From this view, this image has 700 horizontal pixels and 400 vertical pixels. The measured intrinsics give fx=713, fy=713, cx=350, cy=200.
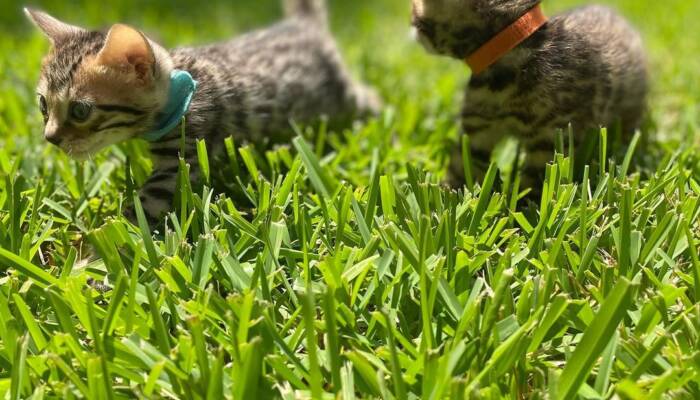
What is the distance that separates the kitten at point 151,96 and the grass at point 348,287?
141mm

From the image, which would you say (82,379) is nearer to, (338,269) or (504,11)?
(338,269)

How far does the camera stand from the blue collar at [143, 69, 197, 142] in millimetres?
2051

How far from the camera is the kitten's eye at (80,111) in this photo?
1.93 metres

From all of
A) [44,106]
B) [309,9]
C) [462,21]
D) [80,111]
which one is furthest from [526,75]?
[309,9]

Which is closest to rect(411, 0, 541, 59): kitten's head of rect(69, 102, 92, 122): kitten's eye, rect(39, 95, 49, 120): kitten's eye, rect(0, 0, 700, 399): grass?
rect(0, 0, 700, 399): grass

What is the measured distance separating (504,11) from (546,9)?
121 inches

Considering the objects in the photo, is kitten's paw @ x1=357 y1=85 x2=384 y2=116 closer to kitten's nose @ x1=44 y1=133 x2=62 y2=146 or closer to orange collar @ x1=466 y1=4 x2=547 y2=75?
orange collar @ x1=466 y1=4 x2=547 y2=75

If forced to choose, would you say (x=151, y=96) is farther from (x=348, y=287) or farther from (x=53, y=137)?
(x=348, y=287)

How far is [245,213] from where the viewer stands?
201cm

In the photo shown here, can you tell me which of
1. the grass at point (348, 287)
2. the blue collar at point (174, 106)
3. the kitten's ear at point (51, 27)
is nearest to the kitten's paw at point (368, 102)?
the grass at point (348, 287)

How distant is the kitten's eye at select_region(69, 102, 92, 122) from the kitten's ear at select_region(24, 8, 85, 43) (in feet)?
0.98

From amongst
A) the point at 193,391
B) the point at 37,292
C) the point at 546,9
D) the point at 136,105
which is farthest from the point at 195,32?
the point at 193,391

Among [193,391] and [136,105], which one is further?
[136,105]

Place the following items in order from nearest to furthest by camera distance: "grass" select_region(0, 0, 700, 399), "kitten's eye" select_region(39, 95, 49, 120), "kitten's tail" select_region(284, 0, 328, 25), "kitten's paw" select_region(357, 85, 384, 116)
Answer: "grass" select_region(0, 0, 700, 399) → "kitten's eye" select_region(39, 95, 49, 120) → "kitten's paw" select_region(357, 85, 384, 116) → "kitten's tail" select_region(284, 0, 328, 25)
